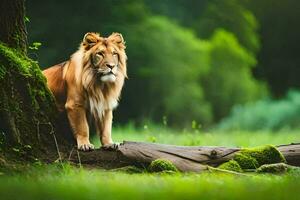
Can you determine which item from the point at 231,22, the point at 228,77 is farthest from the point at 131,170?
the point at 231,22

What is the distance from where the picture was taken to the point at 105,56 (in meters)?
9.18

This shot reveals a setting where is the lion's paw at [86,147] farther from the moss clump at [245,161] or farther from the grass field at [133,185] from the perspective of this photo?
the moss clump at [245,161]

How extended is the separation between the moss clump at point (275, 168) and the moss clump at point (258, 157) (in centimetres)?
16

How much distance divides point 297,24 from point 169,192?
1874cm

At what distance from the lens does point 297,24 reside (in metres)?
24.4

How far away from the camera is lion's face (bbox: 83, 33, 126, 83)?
9.18 meters

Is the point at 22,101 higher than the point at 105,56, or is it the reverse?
the point at 105,56

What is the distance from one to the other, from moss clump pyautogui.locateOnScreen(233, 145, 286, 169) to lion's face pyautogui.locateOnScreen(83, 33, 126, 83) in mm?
1649

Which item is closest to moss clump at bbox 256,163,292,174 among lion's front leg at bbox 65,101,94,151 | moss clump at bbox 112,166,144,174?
moss clump at bbox 112,166,144,174

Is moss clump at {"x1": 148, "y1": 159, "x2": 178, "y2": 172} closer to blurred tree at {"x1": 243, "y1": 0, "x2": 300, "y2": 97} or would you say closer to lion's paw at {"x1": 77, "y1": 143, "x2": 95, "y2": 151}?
lion's paw at {"x1": 77, "y1": 143, "x2": 95, "y2": 151}

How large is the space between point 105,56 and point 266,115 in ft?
40.6

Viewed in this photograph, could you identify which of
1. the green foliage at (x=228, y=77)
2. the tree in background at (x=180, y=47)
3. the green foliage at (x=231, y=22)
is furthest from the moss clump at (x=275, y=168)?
the green foliage at (x=231, y=22)

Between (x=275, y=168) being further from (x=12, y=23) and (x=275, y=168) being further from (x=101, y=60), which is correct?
(x=12, y=23)

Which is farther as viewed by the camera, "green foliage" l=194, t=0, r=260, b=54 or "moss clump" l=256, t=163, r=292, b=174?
"green foliage" l=194, t=0, r=260, b=54
